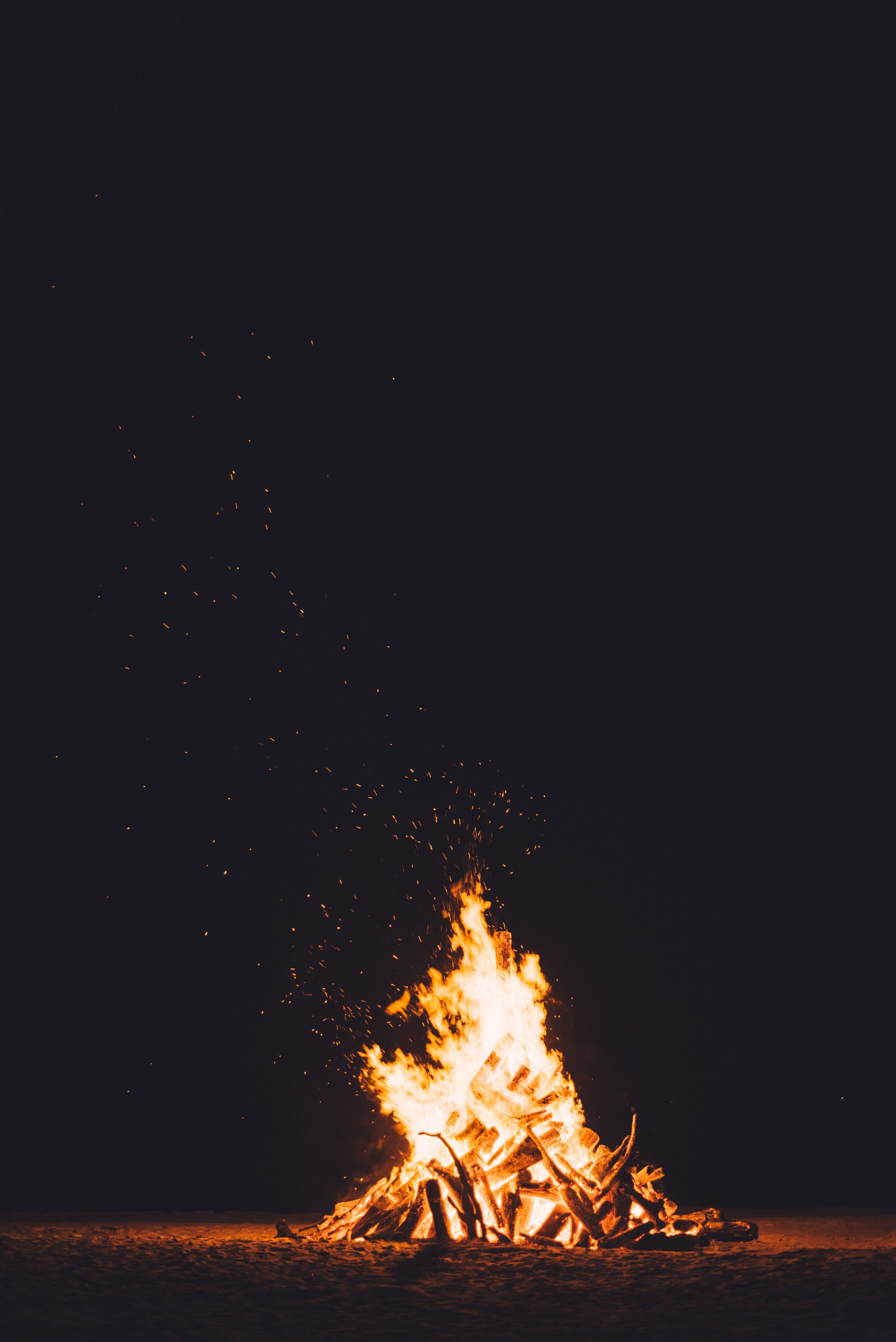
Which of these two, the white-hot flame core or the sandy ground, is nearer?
the sandy ground

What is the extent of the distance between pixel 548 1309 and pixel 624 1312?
1.11 ft

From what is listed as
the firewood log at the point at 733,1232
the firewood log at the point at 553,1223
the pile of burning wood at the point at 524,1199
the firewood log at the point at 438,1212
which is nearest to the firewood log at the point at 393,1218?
the pile of burning wood at the point at 524,1199

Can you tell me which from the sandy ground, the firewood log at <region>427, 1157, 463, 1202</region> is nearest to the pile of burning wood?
the firewood log at <region>427, 1157, 463, 1202</region>

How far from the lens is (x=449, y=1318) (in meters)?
5.16

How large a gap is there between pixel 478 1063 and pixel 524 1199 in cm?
108

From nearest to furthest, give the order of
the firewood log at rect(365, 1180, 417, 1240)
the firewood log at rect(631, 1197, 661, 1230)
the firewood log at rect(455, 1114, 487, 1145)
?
the firewood log at rect(631, 1197, 661, 1230)
the firewood log at rect(365, 1180, 417, 1240)
the firewood log at rect(455, 1114, 487, 1145)

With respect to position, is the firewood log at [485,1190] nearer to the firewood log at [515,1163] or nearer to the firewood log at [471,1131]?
the firewood log at [515,1163]

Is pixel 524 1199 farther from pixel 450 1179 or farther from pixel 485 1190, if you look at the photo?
Result: pixel 450 1179

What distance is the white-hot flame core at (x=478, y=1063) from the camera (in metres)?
7.68

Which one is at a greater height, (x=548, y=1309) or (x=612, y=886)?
(x=612, y=886)

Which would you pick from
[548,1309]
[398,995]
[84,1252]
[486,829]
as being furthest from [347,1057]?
[548,1309]

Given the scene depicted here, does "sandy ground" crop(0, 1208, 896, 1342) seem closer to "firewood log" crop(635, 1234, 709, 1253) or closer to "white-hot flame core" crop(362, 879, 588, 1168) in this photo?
"firewood log" crop(635, 1234, 709, 1253)

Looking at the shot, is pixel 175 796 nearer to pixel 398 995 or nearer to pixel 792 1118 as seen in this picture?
pixel 398 995

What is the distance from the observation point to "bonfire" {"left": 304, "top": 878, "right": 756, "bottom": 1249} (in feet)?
22.7
